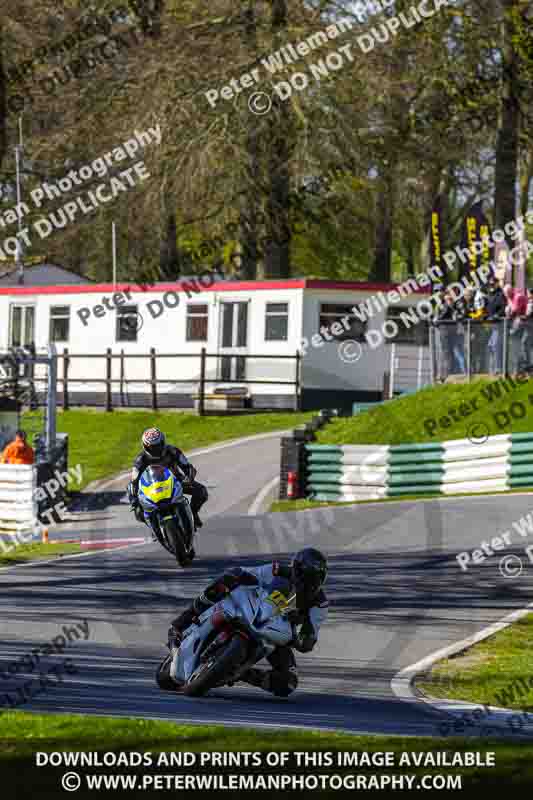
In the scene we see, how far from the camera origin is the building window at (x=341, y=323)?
114ft

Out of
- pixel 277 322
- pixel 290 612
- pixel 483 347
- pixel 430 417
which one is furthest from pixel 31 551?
pixel 277 322

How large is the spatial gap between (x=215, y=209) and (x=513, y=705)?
30.5 metres

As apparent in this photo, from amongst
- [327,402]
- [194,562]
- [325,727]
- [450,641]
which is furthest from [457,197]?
[325,727]

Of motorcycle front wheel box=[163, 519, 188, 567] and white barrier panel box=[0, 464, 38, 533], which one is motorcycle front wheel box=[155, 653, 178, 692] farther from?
white barrier panel box=[0, 464, 38, 533]

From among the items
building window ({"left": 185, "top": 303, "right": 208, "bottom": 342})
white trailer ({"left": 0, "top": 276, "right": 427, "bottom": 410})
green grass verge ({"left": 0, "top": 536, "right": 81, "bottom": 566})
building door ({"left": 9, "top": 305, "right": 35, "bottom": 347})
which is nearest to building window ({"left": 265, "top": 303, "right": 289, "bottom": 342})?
white trailer ({"left": 0, "top": 276, "right": 427, "bottom": 410})

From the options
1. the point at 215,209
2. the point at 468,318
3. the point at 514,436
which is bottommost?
the point at 514,436

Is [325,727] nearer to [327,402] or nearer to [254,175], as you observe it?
[327,402]

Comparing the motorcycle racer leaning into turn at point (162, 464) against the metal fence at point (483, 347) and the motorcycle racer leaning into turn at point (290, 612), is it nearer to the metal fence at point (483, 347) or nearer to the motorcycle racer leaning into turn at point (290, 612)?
the motorcycle racer leaning into turn at point (290, 612)

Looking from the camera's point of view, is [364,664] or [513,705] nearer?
[513,705]

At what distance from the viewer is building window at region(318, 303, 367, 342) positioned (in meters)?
34.6

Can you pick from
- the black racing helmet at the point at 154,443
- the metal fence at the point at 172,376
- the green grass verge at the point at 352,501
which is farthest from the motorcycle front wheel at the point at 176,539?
the metal fence at the point at 172,376

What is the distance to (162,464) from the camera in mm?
14141

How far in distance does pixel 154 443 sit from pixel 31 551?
5.90m

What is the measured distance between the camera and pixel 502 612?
565 inches
